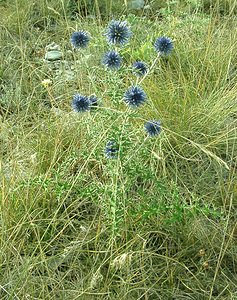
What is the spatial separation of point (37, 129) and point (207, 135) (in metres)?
0.72

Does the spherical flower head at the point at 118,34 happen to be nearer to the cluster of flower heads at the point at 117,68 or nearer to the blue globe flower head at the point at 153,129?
the cluster of flower heads at the point at 117,68

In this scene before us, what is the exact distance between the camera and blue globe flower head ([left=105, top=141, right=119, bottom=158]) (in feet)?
6.33

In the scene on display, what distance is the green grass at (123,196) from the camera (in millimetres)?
1896

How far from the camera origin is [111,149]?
195 centimetres

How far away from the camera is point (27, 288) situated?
5.98ft

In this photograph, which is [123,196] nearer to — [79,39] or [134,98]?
[134,98]

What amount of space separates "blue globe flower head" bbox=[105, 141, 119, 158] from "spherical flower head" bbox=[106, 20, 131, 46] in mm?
364

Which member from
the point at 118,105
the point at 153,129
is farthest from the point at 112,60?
the point at 153,129

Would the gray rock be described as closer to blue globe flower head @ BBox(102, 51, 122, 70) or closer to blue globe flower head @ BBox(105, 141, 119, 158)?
blue globe flower head @ BBox(102, 51, 122, 70)

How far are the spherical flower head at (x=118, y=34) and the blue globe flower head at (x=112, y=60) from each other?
8 cm

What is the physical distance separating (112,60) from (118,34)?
12 cm

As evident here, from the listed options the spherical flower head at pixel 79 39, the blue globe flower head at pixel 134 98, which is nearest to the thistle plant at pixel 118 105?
the blue globe flower head at pixel 134 98

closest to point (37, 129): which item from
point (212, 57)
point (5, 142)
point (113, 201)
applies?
point (5, 142)

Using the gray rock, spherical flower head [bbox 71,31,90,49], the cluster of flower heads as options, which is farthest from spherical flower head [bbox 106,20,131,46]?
the gray rock
